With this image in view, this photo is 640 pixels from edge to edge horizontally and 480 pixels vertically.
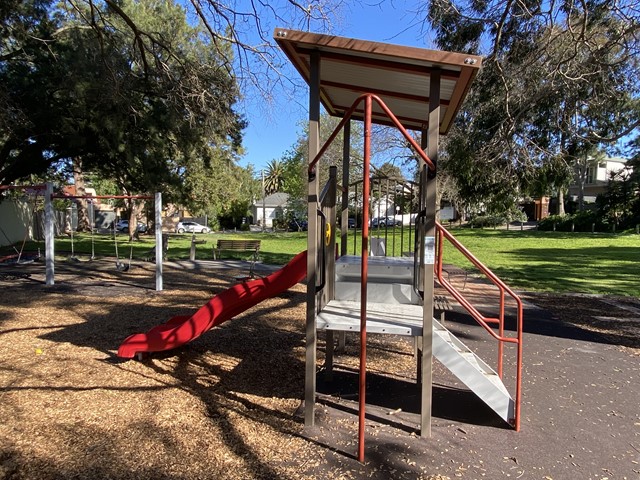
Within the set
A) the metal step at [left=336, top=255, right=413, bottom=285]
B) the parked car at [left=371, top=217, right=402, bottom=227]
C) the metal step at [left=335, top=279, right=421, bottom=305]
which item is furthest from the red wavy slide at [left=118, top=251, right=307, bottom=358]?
the parked car at [left=371, top=217, right=402, bottom=227]

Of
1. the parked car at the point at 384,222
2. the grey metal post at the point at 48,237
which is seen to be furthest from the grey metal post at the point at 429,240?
the grey metal post at the point at 48,237

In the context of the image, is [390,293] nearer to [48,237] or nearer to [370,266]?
[370,266]

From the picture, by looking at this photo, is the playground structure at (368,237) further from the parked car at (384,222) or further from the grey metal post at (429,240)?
the parked car at (384,222)

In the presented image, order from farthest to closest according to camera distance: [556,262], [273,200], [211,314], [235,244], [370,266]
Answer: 1. [273,200]
2. [556,262]
3. [235,244]
4. [211,314]
5. [370,266]

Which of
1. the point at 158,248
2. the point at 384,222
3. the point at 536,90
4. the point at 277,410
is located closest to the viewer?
the point at 277,410

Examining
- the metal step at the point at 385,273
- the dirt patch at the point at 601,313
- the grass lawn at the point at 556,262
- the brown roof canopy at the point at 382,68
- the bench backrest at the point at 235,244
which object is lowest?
the dirt patch at the point at 601,313

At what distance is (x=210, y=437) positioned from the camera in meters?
3.62

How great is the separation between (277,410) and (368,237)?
173 cm

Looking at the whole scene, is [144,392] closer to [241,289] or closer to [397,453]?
[241,289]

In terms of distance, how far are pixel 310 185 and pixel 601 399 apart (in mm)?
3551

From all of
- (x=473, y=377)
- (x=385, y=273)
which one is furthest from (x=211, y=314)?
(x=473, y=377)

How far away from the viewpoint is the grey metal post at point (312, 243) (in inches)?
148

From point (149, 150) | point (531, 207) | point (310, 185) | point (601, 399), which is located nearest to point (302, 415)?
point (310, 185)

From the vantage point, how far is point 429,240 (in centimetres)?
359
